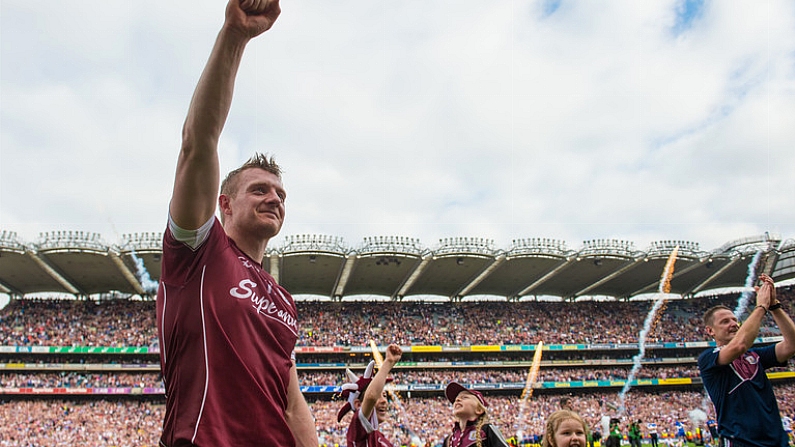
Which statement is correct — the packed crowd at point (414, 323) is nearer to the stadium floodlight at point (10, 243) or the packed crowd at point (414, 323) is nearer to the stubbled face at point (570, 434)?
the stadium floodlight at point (10, 243)

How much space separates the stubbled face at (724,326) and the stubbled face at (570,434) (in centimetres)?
182

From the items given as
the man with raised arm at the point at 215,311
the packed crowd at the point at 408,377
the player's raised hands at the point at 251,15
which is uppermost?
the packed crowd at the point at 408,377

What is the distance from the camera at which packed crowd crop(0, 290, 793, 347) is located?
39.9 m

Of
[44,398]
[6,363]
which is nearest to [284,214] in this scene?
[44,398]

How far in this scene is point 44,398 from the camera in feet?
118

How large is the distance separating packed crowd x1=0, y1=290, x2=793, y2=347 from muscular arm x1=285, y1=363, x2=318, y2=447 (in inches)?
1580

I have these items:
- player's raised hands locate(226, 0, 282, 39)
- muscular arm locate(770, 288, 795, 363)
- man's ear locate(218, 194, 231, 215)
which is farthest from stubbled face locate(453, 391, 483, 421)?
player's raised hands locate(226, 0, 282, 39)

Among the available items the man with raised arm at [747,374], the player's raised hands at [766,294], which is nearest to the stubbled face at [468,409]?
the man with raised arm at [747,374]

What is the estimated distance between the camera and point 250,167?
2.55 metres

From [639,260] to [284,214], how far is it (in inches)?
1571

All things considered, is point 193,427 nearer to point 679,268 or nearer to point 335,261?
point 335,261

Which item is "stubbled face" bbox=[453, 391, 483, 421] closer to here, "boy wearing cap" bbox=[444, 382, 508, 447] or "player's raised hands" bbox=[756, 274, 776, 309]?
"boy wearing cap" bbox=[444, 382, 508, 447]

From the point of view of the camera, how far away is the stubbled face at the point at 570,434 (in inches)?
156

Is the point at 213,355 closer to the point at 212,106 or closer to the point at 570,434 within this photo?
the point at 212,106
